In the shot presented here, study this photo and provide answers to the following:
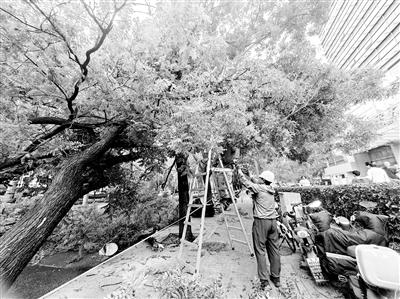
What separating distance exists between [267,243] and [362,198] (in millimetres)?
3872

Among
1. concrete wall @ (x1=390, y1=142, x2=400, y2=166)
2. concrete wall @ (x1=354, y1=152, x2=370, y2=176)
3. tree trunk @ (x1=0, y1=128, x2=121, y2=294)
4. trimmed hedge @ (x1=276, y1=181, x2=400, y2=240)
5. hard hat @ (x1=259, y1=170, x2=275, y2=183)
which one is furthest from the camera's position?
concrete wall @ (x1=354, y1=152, x2=370, y2=176)

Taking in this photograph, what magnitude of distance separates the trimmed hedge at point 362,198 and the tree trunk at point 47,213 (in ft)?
24.8

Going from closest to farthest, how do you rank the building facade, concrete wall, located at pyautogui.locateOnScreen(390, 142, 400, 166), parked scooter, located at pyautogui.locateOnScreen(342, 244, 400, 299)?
parked scooter, located at pyautogui.locateOnScreen(342, 244, 400, 299) < the building facade < concrete wall, located at pyautogui.locateOnScreen(390, 142, 400, 166)

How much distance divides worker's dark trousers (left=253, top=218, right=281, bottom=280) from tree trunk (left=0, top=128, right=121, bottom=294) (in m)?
4.40

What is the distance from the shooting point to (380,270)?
198 centimetres

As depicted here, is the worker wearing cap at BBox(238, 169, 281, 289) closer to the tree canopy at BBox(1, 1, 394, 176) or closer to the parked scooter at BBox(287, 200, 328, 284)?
the parked scooter at BBox(287, 200, 328, 284)

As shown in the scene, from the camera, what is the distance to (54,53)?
3.63 m

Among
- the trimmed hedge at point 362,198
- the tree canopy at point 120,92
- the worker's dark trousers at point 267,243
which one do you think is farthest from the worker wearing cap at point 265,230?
the trimmed hedge at point 362,198

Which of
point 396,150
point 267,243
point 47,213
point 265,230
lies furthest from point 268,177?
point 396,150

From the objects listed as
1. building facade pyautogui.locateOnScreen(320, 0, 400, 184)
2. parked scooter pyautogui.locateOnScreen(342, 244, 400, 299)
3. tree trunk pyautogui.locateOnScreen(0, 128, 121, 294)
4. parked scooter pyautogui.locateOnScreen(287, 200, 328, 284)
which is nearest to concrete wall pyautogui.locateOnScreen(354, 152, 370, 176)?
building facade pyautogui.locateOnScreen(320, 0, 400, 184)

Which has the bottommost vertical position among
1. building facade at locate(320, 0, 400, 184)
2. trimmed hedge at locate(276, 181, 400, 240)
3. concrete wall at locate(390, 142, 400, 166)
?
trimmed hedge at locate(276, 181, 400, 240)

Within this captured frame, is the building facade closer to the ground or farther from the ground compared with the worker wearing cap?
farther from the ground

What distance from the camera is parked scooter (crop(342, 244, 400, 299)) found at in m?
1.88

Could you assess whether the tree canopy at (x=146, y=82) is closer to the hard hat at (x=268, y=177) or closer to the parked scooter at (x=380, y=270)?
the hard hat at (x=268, y=177)
